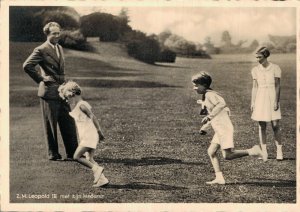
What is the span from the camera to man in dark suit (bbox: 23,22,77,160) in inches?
265

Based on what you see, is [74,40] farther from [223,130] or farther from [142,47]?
[223,130]

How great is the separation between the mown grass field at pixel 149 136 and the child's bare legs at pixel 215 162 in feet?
0.29

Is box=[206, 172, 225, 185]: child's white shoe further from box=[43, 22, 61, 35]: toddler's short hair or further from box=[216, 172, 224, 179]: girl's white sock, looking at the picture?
box=[43, 22, 61, 35]: toddler's short hair

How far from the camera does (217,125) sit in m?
6.52

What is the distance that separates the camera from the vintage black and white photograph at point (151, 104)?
6.71 metres

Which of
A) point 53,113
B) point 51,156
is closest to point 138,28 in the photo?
point 53,113

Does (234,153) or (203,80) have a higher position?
(203,80)

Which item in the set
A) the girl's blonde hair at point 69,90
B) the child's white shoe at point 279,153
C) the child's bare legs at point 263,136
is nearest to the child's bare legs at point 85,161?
the girl's blonde hair at point 69,90

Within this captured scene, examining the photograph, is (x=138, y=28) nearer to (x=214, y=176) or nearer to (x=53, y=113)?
(x=53, y=113)

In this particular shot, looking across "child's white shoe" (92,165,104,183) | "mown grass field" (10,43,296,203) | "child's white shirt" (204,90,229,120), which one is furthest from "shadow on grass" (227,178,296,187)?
"child's white shoe" (92,165,104,183)

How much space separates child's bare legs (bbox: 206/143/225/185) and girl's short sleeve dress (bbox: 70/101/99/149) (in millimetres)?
1388

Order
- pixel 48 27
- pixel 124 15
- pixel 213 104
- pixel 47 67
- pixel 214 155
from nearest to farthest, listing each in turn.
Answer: pixel 213 104 < pixel 214 155 < pixel 47 67 < pixel 48 27 < pixel 124 15

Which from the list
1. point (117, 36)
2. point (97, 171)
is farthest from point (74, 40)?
point (97, 171)

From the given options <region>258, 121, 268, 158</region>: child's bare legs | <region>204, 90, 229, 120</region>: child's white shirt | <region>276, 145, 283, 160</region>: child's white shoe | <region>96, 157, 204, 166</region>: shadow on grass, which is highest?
<region>204, 90, 229, 120</region>: child's white shirt
